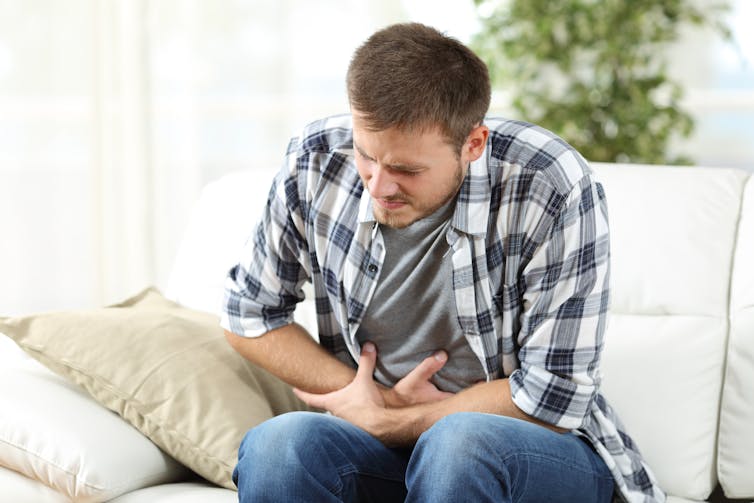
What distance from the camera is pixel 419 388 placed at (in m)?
1.55

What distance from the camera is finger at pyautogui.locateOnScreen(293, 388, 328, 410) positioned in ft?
5.23

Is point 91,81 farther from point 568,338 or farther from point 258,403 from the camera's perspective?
point 568,338

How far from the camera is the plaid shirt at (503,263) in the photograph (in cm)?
146

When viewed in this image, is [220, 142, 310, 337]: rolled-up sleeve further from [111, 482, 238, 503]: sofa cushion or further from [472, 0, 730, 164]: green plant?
[472, 0, 730, 164]: green plant

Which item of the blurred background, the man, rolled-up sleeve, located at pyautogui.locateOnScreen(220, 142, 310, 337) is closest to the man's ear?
the man

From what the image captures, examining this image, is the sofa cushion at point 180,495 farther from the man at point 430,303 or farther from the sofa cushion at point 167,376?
the man at point 430,303

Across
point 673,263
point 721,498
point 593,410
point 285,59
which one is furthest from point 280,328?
point 285,59

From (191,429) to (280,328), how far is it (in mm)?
218

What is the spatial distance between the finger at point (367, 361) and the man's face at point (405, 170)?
0.77 feet

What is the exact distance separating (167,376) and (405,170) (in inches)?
21.7

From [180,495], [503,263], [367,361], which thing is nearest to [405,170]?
[503,263]

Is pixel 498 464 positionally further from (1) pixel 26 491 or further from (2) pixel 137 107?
(2) pixel 137 107

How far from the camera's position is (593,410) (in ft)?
5.07

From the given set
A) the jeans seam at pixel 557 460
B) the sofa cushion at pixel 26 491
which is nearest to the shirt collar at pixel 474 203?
the jeans seam at pixel 557 460
